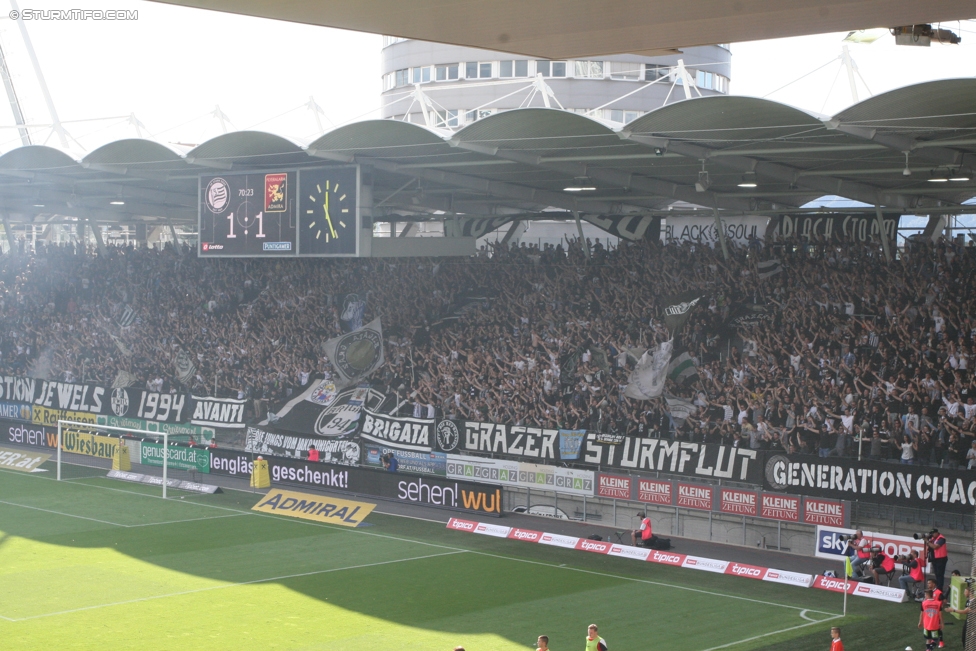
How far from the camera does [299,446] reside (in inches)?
1351

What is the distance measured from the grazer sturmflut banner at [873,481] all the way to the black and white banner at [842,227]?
956cm

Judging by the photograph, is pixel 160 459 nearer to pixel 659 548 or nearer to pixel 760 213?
pixel 659 548

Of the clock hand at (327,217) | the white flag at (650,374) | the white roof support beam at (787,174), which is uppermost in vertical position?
the white roof support beam at (787,174)

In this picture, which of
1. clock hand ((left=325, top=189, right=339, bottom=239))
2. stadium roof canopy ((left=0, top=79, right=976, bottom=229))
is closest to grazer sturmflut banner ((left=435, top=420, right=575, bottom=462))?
clock hand ((left=325, top=189, right=339, bottom=239))

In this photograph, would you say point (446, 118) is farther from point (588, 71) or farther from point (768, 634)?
point (588, 71)

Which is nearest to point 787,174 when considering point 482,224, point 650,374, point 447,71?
point 650,374

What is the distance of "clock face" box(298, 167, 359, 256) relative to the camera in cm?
2739

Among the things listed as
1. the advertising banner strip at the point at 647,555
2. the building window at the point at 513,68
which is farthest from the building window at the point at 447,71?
the advertising banner strip at the point at 647,555

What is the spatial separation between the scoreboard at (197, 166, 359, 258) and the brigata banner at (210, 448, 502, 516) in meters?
7.04

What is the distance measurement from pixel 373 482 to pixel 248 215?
27.8ft

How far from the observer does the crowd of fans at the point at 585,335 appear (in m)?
25.4

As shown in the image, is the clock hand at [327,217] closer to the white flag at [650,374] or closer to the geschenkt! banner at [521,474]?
the geschenkt! banner at [521,474]

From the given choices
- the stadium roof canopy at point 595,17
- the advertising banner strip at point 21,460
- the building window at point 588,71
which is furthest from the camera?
the building window at point 588,71

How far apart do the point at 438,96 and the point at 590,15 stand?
65.0 m
